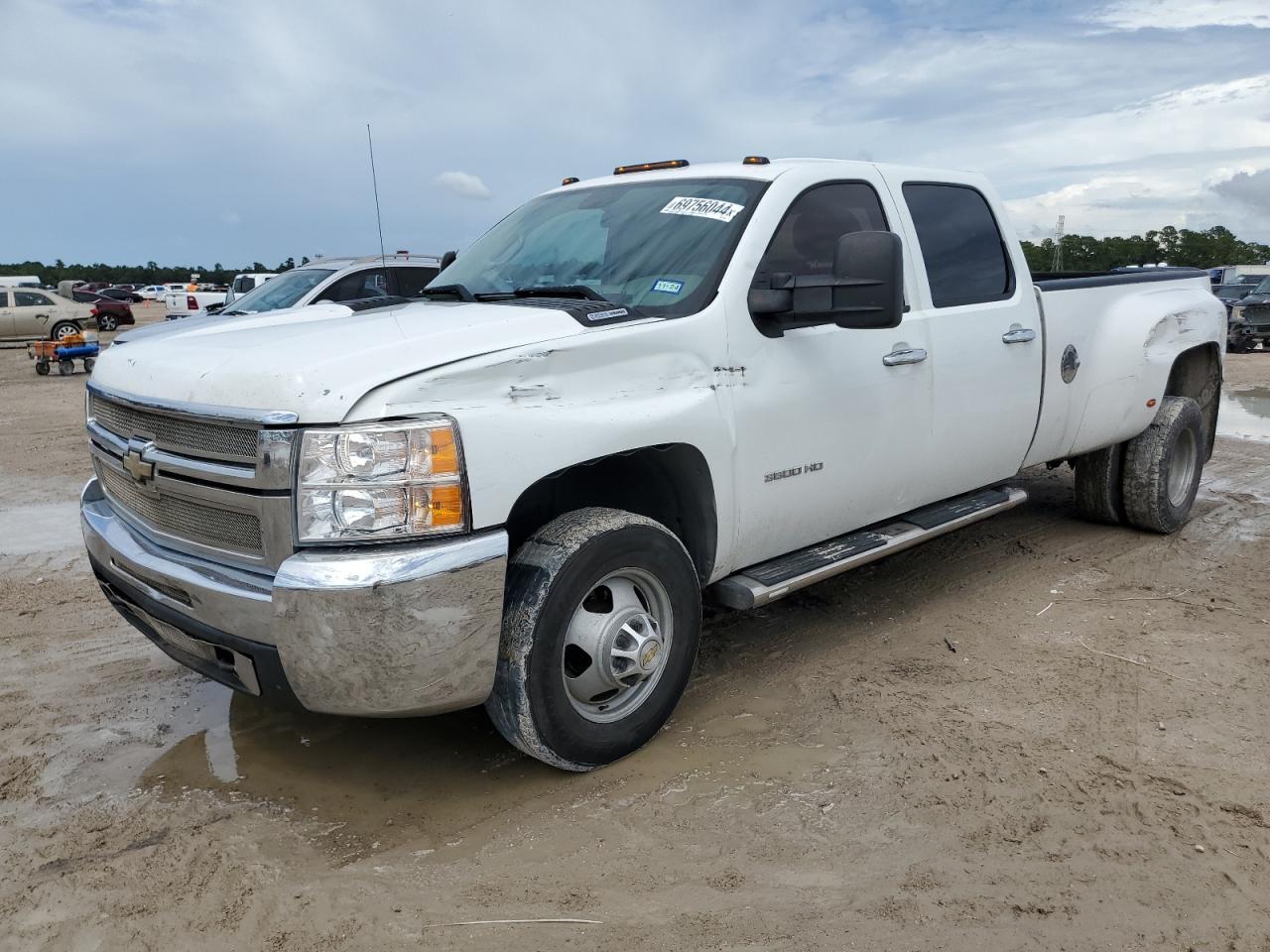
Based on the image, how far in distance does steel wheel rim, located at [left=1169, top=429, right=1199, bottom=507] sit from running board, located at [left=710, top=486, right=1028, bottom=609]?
175cm

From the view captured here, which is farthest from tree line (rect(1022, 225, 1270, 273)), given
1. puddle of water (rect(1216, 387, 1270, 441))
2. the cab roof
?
the cab roof

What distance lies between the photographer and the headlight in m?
2.73

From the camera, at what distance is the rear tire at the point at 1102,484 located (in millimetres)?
6094

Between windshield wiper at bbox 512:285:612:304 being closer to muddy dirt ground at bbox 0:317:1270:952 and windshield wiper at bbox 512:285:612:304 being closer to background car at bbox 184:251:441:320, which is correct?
muddy dirt ground at bbox 0:317:1270:952

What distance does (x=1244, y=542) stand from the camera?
19.8 feet

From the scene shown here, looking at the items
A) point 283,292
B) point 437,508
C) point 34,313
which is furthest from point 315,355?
point 34,313

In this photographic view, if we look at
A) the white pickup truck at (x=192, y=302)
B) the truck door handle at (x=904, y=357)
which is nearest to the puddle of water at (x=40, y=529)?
the truck door handle at (x=904, y=357)

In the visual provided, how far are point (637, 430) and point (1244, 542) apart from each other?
450 centimetres

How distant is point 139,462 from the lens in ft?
10.5

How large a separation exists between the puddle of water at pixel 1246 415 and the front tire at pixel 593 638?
6911 mm

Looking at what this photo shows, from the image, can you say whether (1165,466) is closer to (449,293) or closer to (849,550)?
(849,550)

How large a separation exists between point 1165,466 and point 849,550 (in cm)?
286

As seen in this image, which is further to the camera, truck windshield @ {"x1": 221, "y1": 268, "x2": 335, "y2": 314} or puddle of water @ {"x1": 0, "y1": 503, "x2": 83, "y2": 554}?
truck windshield @ {"x1": 221, "y1": 268, "x2": 335, "y2": 314}

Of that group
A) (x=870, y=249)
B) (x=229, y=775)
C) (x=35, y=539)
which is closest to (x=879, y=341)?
(x=870, y=249)
